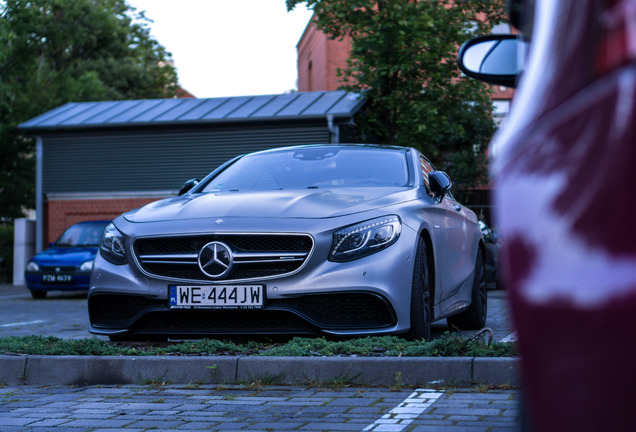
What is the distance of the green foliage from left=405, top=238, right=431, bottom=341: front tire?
0.91 feet

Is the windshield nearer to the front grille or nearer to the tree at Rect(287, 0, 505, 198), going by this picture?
the tree at Rect(287, 0, 505, 198)

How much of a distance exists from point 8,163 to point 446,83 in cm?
1368

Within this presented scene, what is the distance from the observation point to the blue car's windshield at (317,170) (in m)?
6.90

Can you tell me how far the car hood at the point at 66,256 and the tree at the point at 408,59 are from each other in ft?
25.4

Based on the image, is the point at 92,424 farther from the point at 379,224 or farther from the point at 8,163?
the point at 8,163

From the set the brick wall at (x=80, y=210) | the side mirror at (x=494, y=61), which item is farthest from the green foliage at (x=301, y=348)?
the brick wall at (x=80, y=210)

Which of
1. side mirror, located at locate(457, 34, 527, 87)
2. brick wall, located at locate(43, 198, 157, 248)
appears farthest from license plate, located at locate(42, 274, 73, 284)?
side mirror, located at locate(457, 34, 527, 87)

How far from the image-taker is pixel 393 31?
68.1 ft

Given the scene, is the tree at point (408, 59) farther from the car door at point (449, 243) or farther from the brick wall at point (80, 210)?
the car door at point (449, 243)

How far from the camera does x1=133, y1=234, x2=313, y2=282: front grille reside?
226 inches

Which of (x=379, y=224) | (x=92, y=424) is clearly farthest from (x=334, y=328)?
(x=92, y=424)

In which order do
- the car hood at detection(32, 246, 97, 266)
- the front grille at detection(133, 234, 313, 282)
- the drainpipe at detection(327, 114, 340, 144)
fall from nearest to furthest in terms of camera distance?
the front grille at detection(133, 234, 313, 282), the car hood at detection(32, 246, 97, 266), the drainpipe at detection(327, 114, 340, 144)

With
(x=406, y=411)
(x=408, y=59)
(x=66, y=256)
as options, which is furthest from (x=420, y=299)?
(x=408, y=59)

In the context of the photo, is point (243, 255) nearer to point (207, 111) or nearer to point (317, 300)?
point (317, 300)
